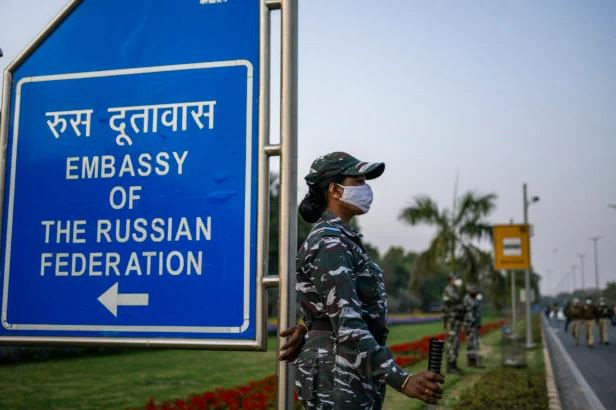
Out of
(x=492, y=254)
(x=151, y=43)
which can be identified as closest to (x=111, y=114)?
(x=151, y=43)

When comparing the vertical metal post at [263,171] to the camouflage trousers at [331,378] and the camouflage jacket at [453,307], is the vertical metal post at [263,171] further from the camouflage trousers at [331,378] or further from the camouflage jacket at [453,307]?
the camouflage jacket at [453,307]

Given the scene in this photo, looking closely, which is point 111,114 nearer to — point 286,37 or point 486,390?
point 286,37

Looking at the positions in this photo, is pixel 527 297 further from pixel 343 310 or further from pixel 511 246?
pixel 343 310

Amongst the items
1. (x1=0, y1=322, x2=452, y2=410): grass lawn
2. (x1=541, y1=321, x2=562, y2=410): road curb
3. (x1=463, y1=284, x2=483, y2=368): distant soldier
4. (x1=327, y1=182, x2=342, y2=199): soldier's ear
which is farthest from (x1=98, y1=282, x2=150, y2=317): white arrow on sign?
(x1=463, y1=284, x2=483, y2=368): distant soldier

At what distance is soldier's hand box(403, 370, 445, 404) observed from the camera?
6.86ft

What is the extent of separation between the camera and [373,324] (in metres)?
2.41

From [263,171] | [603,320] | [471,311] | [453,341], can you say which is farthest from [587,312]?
[263,171]

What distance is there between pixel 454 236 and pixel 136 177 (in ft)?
60.5

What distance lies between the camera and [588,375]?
41.6 feet

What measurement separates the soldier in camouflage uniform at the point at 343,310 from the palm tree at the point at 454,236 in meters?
17.6

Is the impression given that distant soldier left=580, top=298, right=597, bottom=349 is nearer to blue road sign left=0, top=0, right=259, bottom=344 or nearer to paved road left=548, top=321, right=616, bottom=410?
paved road left=548, top=321, right=616, bottom=410

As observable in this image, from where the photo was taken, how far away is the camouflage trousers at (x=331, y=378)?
7.37 feet

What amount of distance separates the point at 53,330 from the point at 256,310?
0.76 metres

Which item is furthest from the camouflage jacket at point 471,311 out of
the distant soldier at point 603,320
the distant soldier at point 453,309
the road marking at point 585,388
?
the distant soldier at point 603,320
